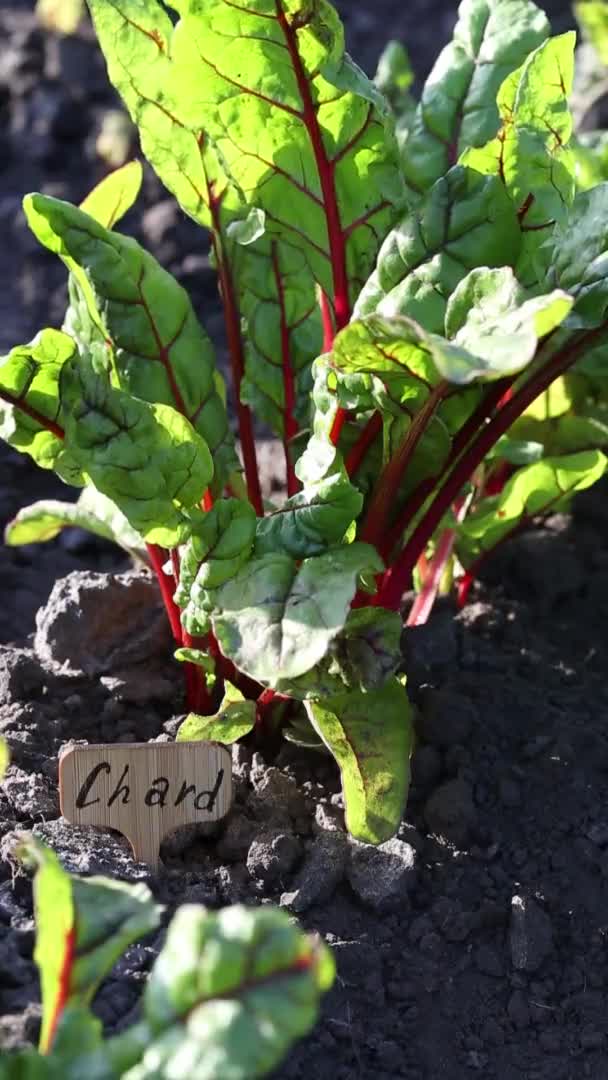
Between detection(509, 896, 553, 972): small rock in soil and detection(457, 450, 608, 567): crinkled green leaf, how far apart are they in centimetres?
64

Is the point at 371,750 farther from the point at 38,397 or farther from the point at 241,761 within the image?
the point at 38,397

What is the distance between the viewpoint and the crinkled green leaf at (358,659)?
63.4 inches

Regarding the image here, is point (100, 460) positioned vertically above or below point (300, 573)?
above

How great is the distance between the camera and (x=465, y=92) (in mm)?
1984

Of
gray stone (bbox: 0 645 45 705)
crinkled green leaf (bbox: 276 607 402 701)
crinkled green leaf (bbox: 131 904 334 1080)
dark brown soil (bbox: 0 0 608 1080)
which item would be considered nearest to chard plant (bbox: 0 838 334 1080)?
crinkled green leaf (bbox: 131 904 334 1080)

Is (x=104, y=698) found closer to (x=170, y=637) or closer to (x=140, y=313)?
(x=170, y=637)

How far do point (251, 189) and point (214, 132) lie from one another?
9 cm

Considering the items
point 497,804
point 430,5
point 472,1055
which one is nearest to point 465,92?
point 497,804

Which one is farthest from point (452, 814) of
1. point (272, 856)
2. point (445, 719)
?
point (272, 856)

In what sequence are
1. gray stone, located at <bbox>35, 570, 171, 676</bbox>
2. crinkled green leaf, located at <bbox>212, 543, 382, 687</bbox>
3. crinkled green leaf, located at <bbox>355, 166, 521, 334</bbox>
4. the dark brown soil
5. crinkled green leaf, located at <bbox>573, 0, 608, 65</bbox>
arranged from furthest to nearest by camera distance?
crinkled green leaf, located at <bbox>573, 0, 608, 65</bbox>
gray stone, located at <bbox>35, 570, 171, 676</bbox>
crinkled green leaf, located at <bbox>355, 166, 521, 334</bbox>
the dark brown soil
crinkled green leaf, located at <bbox>212, 543, 382, 687</bbox>

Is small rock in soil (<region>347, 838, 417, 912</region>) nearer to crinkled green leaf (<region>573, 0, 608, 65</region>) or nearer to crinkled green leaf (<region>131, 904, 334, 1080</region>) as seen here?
crinkled green leaf (<region>131, 904, 334, 1080</region>)

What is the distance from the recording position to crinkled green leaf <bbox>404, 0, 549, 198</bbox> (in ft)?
6.46

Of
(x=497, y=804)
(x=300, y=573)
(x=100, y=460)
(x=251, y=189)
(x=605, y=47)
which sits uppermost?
(x=605, y=47)

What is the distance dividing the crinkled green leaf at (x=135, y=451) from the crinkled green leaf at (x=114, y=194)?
13.3 inches
